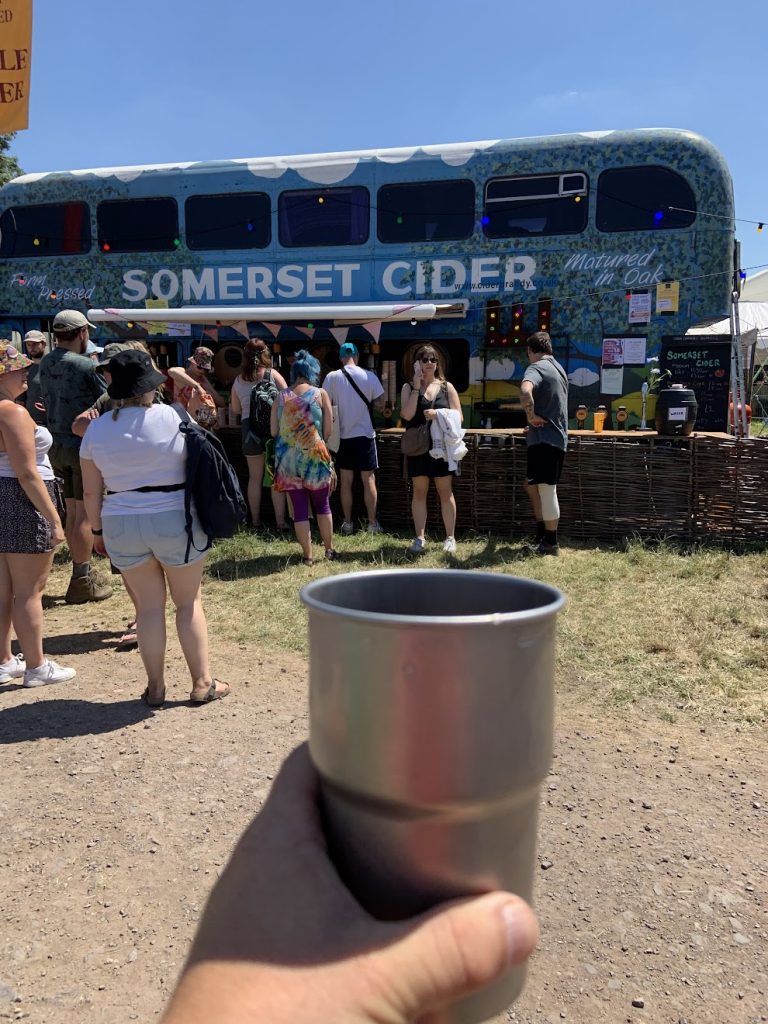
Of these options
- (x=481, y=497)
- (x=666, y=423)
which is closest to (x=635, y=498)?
(x=666, y=423)

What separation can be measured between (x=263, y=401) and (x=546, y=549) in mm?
2878

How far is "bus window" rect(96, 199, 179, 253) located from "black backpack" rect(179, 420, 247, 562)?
8.01m

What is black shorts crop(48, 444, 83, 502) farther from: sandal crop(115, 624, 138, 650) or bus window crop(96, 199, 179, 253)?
bus window crop(96, 199, 179, 253)

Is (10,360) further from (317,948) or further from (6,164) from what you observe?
(6,164)

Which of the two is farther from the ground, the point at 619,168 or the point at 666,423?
the point at 619,168

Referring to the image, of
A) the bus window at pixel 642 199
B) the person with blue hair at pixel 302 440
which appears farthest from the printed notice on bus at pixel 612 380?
the person with blue hair at pixel 302 440

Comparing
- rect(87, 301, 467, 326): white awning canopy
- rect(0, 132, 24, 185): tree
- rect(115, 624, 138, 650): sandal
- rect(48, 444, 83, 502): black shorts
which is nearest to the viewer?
rect(115, 624, 138, 650): sandal

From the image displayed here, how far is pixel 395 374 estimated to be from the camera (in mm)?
10203

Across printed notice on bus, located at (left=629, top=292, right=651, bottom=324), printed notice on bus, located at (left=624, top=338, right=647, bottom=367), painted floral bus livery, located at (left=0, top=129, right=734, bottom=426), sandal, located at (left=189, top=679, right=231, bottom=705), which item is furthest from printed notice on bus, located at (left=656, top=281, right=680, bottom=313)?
sandal, located at (left=189, top=679, right=231, bottom=705)

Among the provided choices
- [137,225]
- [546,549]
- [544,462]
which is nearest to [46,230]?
[137,225]

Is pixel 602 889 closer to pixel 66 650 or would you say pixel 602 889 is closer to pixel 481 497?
pixel 66 650

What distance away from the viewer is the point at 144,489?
321cm

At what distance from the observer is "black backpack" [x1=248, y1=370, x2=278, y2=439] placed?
6.54m

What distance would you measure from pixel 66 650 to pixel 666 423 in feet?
16.9
